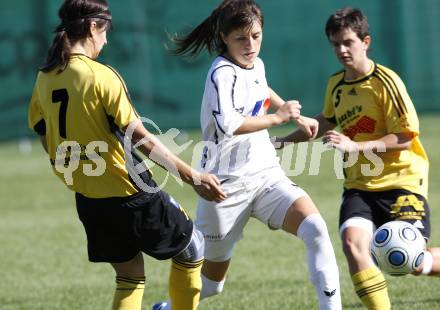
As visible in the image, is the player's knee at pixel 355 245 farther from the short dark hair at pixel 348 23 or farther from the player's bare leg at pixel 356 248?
the short dark hair at pixel 348 23

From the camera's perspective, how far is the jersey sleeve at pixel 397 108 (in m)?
5.61

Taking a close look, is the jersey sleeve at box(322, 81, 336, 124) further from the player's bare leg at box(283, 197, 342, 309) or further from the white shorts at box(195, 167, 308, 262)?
the player's bare leg at box(283, 197, 342, 309)

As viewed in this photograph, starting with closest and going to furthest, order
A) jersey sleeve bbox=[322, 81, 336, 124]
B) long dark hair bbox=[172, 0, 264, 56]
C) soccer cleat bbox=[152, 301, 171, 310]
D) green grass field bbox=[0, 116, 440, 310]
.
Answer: long dark hair bbox=[172, 0, 264, 56], soccer cleat bbox=[152, 301, 171, 310], jersey sleeve bbox=[322, 81, 336, 124], green grass field bbox=[0, 116, 440, 310]

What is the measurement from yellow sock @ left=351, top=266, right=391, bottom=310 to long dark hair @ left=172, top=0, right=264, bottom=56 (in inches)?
57.6

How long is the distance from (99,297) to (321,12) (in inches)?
545

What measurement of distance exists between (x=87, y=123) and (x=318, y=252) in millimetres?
1447

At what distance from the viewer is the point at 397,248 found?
17.7 feet

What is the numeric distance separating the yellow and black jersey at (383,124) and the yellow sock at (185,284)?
1213 mm

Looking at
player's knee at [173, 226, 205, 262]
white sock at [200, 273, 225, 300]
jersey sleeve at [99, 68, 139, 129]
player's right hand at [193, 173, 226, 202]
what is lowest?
white sock at [200, 273, 225, 300]

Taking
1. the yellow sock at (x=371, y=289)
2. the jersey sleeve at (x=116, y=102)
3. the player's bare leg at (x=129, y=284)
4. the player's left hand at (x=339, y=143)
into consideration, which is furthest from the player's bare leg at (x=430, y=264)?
the jersey sleeve at (x=116, y=102)

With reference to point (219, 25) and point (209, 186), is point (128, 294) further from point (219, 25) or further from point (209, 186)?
point (219, 25)

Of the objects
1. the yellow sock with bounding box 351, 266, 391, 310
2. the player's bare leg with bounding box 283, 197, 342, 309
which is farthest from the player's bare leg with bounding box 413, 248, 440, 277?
the player's bare leg with bounding box 283, 197, 342, 309

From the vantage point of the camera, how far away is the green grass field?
21.6 feet

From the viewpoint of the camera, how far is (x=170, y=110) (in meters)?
20.0
